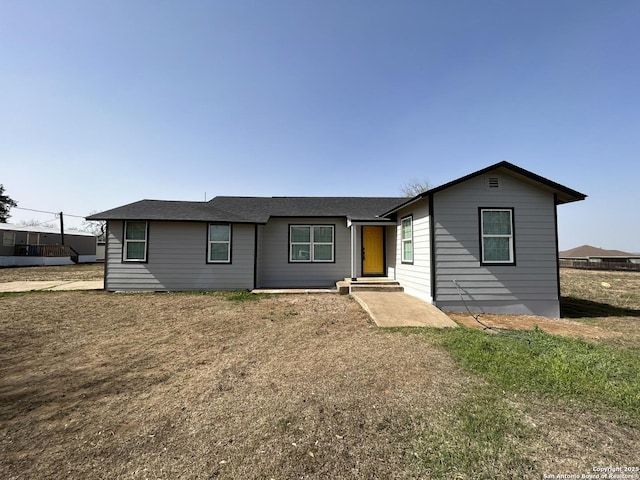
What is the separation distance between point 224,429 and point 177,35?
34.5 ft

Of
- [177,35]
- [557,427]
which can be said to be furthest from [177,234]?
[557,427]

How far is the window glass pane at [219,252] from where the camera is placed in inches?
434

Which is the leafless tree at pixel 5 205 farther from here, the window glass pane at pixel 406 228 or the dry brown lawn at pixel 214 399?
the window glass pane at pixel 406 228

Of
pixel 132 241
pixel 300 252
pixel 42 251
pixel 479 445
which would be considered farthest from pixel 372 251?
pixel 42 251

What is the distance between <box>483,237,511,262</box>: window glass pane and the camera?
318 inches

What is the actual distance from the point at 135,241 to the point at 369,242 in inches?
360

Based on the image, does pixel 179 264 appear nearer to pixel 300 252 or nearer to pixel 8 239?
pixel 300 252

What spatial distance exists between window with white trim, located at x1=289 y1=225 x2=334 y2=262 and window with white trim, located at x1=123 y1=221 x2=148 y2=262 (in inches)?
221

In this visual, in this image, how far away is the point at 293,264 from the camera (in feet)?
39.7

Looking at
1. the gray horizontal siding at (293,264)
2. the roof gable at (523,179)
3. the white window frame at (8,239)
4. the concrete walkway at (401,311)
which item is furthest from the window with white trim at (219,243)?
the white window frame at (8,239)

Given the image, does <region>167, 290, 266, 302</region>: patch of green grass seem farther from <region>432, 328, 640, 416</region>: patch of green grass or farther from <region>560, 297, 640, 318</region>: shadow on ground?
<region>560, 297, 640, 318</region>: shadow on ground

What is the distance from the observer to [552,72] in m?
9.42

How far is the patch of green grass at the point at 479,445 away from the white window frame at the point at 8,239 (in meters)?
33.9

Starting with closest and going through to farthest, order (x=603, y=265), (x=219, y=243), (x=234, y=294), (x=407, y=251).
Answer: (x=407, y=251)
(x=234, y=294)
(x=219, y=243)
(x=603, y=265)
